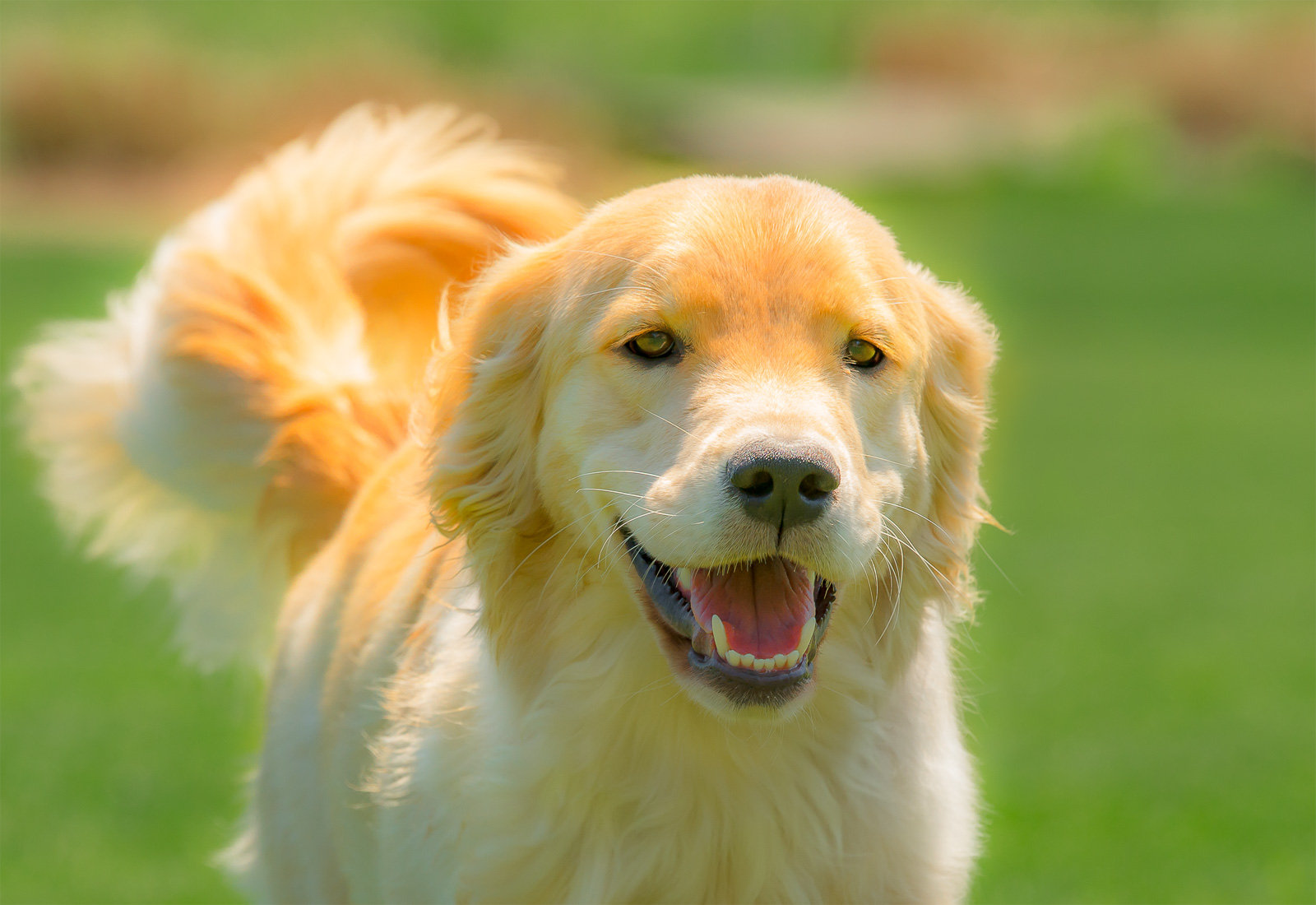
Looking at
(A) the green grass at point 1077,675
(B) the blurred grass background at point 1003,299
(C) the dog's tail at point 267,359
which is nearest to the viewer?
(C) the dog's tail at point 267,359

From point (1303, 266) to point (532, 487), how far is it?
2605cm

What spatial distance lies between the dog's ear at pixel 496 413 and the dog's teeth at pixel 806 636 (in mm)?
698

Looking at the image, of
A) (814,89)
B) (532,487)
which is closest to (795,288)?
(532,487)

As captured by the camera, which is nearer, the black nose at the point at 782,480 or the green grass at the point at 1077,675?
the black nose at the point at 782,480

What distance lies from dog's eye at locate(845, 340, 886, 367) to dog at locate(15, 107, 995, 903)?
0.01m

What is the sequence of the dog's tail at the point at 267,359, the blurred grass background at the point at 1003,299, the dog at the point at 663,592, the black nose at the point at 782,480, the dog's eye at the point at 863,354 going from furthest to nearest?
1. the blurred grass background at the point at 1003,299
2. the dog's tail at the point at 267,359
3. the dog's eye at the point at 863,354
4. the dog at the point at 663,592
5. the black nose at the point at 782,480

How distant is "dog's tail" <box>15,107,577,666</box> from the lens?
4.66 meters

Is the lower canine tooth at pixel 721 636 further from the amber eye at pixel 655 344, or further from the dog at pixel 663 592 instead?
the amber eye at pixel 655 344

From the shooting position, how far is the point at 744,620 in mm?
3014

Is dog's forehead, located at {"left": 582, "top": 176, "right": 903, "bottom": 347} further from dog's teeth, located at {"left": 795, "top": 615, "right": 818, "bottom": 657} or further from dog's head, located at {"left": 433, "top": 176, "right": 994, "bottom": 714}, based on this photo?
dog's teeth, located at {"left": 795, "top": 615, "right": 818, "bottom": 657}

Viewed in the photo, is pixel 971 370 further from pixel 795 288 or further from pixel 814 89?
pixel 814 89

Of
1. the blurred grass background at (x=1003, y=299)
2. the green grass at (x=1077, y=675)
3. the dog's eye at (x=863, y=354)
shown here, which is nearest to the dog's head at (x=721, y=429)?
the dog's eye at (x=863, y=354)

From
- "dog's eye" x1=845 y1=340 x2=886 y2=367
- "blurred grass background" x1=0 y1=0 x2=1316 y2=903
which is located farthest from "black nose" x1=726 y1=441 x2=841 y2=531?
"blurred grass background" x1=0 y1=0 x2=1316 y2=903

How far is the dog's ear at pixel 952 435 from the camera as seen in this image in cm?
340
